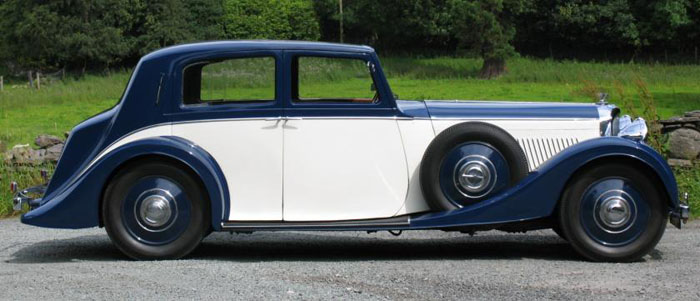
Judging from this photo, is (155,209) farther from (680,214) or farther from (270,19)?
(270,19)

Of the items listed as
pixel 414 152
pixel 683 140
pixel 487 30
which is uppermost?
pixel 487 30

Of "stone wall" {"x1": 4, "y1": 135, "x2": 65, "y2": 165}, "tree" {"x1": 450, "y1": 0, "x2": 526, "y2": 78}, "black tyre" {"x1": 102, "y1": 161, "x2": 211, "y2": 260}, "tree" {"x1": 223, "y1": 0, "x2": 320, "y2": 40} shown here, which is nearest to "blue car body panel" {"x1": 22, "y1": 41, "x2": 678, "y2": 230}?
"black tyre" {"x1": 102, "y1": 161, "x2": 211, "y2": 260}

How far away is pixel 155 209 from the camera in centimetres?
781

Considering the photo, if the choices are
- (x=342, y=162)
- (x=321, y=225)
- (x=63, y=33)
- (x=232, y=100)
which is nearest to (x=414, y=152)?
(x=342, y=162)

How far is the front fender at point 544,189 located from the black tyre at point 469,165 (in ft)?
0.26

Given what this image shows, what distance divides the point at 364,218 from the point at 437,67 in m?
47.0

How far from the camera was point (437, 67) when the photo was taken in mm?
54375

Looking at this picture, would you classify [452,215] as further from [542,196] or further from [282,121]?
[282,121]

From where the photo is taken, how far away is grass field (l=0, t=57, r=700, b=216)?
29.6 metres

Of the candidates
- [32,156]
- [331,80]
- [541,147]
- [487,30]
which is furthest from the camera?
[487,30]

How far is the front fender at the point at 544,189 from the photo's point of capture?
25.3 feet

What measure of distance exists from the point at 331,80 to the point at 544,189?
1.93 m

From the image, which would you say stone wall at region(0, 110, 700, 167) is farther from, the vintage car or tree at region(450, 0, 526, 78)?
tree at region(450, 0, 526, 78)

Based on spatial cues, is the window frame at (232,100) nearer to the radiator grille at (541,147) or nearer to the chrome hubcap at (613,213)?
the radiator grille at (541,147)
